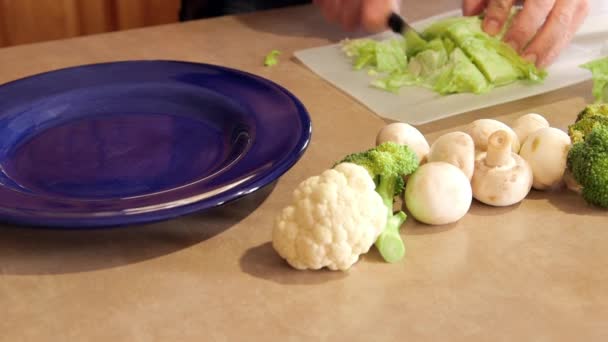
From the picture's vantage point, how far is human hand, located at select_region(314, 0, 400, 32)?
1.62m

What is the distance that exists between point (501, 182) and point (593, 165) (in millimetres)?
112

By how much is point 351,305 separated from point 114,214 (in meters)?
0.27

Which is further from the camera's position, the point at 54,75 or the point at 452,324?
the point at 54,75

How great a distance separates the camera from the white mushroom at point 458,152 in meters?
0.95

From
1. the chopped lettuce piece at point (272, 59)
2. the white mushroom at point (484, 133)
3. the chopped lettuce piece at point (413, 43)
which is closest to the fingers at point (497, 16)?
the chopped lettuce piece at point (413, 43)

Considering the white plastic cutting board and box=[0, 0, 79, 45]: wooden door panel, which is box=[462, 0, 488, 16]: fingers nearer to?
the white plastic cutting board

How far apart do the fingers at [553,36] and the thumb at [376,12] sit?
1.01 ft

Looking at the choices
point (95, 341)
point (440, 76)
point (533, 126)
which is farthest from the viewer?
point (440, 76)

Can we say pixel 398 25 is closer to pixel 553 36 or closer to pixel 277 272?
pixel 553 36

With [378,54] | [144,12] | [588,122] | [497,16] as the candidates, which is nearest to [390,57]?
[378,54]

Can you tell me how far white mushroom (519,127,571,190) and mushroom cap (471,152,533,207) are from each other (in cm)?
3

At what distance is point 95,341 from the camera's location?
74cm

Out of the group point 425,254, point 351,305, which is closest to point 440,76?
point 425,254

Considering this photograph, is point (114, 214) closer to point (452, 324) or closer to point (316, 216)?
point (316, 216)
